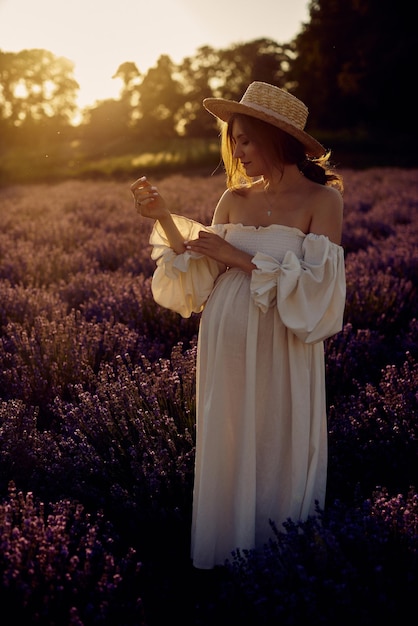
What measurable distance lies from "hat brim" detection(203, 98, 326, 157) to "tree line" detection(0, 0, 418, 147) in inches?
802

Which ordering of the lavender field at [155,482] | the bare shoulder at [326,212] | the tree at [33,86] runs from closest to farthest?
the lavender field at [155,482]
the bare shoulder at [326,212]
the tree at [33,86]

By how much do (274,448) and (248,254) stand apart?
0.67 meters

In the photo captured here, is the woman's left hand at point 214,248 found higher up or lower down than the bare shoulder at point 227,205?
lower down

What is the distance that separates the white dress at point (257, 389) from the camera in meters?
1.84

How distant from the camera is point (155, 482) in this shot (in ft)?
7.00

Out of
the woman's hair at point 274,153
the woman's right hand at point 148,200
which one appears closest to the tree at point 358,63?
the woman's hair at point 274,153

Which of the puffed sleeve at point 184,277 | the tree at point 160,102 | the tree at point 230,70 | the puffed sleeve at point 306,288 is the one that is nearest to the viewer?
the puffed sleeve at point 306,288

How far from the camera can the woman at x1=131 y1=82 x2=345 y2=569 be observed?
72.3 inches

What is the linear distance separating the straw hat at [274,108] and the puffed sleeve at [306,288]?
13.8 inches

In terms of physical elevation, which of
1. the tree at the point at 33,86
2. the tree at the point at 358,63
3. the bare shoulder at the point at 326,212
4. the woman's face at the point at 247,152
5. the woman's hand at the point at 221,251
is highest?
the tree at the point at 358,63

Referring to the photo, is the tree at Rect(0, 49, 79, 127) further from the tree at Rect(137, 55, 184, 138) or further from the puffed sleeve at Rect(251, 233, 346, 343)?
the puffed sleeve at Rect(251, 233, 346, 343)

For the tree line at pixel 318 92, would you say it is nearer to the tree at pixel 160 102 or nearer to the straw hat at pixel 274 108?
the tree at pixel 160 102

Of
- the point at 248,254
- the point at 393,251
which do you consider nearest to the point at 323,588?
the point at 248,254

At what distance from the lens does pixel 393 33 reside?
28266 mm
